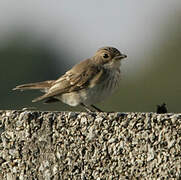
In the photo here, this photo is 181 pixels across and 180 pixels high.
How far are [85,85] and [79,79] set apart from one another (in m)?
0.09

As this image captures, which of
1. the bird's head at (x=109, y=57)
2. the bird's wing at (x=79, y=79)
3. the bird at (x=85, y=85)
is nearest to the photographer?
the bird at (x=85, y=85)

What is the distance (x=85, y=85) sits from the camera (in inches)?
396

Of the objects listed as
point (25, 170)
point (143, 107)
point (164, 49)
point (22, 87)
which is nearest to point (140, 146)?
point (25, 170)

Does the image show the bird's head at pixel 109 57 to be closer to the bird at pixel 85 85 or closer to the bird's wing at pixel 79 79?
the bird at pixel 85 85

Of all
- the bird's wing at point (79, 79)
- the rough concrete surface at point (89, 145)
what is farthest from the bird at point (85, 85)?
the rough concrete surface at point (89, 145)

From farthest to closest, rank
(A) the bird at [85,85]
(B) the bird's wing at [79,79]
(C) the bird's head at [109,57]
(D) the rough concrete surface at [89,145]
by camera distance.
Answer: (C) the bird's head at [109,57] → (B) the bird's wing at [79,79] → (A) the bird at [85,85] → (D) the rough concrete surface at [89,145]

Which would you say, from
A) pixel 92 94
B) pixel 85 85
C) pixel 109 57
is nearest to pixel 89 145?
pixel 92 94

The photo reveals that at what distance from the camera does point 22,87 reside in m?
9.83

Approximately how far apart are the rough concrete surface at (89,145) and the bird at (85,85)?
135 inches

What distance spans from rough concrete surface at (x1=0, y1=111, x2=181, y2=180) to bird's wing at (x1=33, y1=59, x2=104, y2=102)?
3584 mm

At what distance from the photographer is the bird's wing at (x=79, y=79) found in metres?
10.0

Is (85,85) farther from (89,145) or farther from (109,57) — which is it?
(89,145)

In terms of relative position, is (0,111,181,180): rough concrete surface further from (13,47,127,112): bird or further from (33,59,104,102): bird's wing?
(33,59,104,102): bird's wing

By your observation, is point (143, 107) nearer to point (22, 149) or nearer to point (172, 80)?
point (172, 80)
